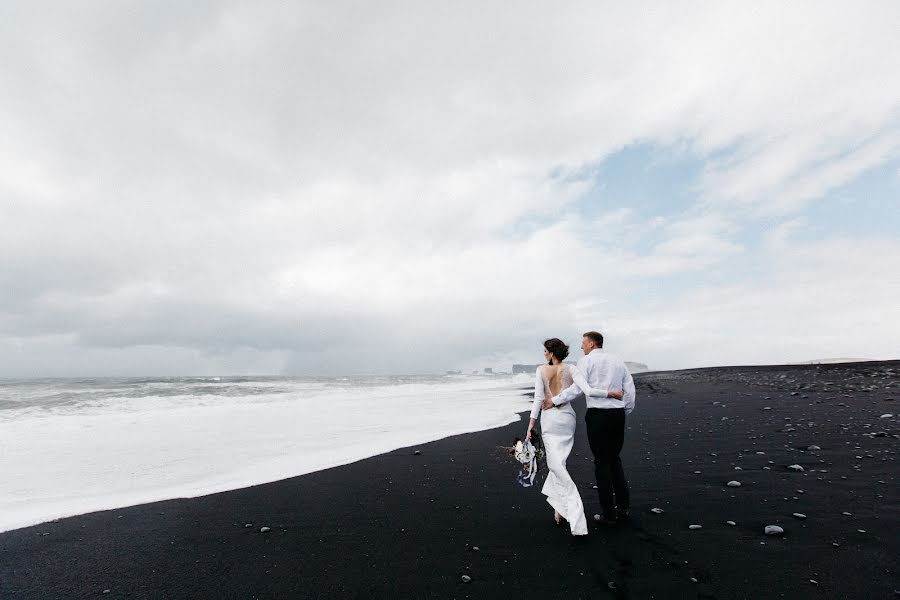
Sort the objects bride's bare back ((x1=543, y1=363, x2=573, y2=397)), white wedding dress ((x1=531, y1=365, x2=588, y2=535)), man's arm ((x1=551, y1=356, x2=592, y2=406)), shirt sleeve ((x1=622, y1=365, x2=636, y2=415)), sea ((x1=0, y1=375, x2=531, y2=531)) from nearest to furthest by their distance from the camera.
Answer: white wedding dress ((x1=531, y1=365, x2=588, y2=535)) → man's arm ((x1=551, y1=356, x2=592, y2=406)) → bride's bare back ((x1=543, y1=363, x2=573, y2=397)) → shirt sleeve ((x1=622, y1=365, x2=636, y2=415)) → sea ((x1=0, y1=375, x2=531, y2=531))

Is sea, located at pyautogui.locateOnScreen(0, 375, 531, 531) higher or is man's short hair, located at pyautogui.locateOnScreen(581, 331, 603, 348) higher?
man's short hair, located at pyautogui.locateOnScreen(581, 331, 603, 348)

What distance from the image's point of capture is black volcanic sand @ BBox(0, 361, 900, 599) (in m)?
4.43

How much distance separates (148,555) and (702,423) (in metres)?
Answer: 14.7

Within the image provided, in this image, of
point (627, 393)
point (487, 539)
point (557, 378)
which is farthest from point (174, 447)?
point (627, 393)

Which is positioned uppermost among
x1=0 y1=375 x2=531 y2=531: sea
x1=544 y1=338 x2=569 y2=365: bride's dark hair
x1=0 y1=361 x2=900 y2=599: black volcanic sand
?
x1=544 y1=338 x2=569 y2=365: bride's dark hair

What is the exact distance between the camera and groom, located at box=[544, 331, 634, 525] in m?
6.08

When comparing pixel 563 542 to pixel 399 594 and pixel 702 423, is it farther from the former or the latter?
pixel 702 423

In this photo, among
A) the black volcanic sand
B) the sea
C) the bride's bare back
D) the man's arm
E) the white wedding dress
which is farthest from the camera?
the sea

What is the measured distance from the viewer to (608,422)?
6.19m

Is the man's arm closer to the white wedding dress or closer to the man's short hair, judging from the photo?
the white wedding dress

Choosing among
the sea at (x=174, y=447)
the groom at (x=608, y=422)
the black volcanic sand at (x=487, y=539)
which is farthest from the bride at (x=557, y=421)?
the sea at (x=174, y=447)

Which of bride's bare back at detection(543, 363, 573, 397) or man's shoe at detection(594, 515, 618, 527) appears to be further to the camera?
bride's bare back at detection(543, 363, 573, 397)

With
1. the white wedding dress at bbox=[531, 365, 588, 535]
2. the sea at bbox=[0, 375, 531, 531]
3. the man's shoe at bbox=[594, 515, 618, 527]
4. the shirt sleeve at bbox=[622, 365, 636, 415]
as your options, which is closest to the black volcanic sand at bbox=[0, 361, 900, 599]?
the man's shoe at bbox=[594, 515, 618, 527]

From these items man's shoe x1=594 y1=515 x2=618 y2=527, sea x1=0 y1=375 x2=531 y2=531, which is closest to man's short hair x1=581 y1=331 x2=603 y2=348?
man's shoe x1=594 y1=515 x2=618 y2=527
